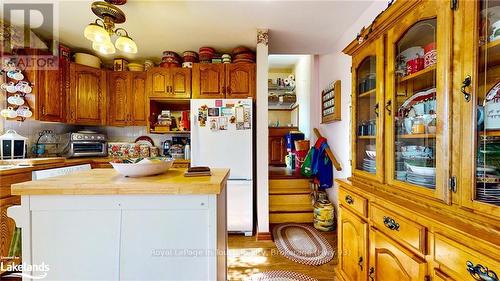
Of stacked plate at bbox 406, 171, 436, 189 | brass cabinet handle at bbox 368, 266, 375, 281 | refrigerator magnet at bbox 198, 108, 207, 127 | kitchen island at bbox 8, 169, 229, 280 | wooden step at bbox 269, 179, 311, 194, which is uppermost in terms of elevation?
refrigerator magnet at bbox 198, 108, 207, 127

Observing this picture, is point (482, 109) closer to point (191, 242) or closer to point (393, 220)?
point (393, 220)

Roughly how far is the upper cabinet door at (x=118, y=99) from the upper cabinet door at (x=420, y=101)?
10.3 feet

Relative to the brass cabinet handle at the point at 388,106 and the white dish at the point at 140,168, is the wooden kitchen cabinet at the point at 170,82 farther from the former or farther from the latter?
the brass cabinet handle at the point at 388,106

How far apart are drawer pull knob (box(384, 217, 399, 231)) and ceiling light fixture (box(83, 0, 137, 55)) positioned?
6.80ft

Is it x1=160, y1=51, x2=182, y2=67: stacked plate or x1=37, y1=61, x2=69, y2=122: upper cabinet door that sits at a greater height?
x1=160, y1=51, x2=182, y2=67: stacked plate

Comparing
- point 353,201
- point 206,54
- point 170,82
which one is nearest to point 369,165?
point 353,201

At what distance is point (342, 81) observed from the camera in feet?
8.82

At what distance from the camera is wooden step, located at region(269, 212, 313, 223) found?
304 centimetres

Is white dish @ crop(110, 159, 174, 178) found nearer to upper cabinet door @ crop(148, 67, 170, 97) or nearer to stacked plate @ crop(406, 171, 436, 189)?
stacked plate @ crop(406, 171, 436, 189)

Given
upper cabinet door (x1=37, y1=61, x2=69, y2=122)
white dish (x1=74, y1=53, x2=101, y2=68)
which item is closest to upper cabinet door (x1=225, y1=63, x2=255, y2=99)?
white dish (x1=74, y1=53, x2=101, y2=68)

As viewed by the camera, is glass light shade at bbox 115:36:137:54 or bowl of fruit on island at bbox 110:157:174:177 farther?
glass light shade at bbox 115:36:137:54

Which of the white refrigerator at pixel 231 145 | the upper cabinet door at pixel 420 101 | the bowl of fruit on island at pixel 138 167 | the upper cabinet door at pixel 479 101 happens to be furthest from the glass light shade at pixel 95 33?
the upper cabinet door at pixel 479 101

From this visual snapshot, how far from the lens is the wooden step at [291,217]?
304 centimetres

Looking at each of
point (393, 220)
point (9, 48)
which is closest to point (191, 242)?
point (393, 220)
